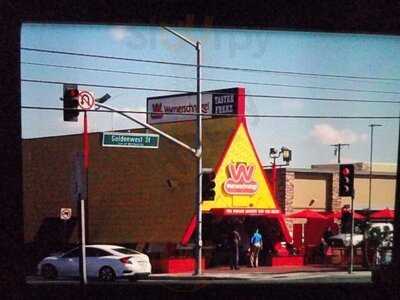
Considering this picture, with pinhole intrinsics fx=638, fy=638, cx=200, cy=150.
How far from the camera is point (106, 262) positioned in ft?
17.3

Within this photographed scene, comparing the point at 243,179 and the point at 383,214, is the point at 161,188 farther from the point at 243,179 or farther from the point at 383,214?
the point at 383,214

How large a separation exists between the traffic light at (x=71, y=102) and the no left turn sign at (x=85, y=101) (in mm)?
31

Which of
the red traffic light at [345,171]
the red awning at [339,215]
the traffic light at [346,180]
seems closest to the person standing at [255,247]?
the red awning at [339,215]

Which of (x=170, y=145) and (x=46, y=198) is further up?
(x=170, y=145)

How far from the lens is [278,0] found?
5129mm

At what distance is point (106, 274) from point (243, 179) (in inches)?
55.4

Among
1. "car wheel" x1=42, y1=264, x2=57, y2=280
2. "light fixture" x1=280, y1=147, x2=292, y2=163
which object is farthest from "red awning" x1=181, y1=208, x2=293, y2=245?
"car wheel" x1=42, y1=264, x2=57, y2=280

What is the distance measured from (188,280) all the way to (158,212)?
635 mm

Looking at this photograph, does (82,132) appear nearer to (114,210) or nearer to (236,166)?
(114,210)

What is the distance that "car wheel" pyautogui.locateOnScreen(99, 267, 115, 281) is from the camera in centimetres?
524

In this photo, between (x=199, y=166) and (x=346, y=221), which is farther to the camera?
(x=346, y=221)

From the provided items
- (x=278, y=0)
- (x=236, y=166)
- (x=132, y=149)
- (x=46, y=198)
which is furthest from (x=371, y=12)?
(x=46, y=198)

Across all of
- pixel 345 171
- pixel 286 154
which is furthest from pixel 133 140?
pixel 345 171

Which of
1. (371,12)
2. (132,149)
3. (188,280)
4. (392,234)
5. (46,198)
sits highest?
(371,12)
